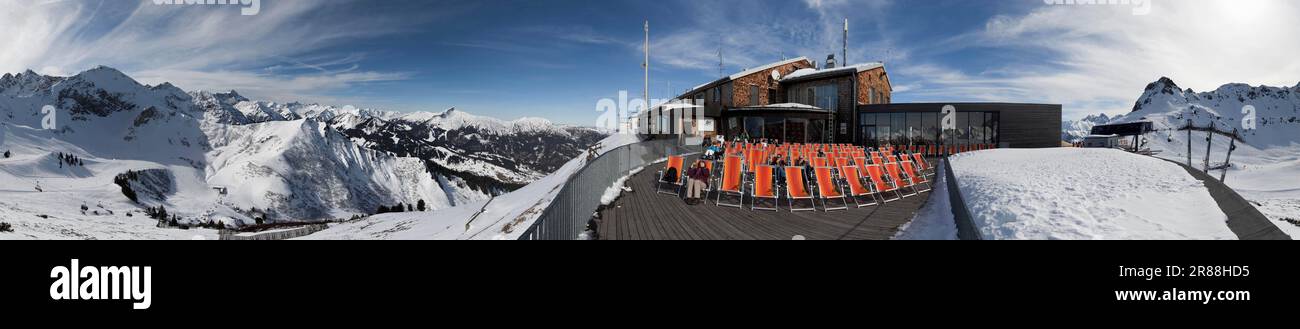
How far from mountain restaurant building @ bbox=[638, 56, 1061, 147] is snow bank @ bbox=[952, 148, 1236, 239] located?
14.8m

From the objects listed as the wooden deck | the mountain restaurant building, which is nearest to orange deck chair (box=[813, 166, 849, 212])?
the wooden deck

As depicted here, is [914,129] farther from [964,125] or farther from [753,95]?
[753,95]

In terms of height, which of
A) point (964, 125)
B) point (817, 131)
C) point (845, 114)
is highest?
point (845, 114)

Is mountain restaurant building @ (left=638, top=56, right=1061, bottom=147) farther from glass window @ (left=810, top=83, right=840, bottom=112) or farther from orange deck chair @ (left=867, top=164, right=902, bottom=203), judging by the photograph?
orange deck chair @ (left=867, top=164, right=902, bottom=203)

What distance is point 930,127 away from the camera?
23.8 meters

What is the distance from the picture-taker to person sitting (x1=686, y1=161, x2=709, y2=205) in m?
8.08

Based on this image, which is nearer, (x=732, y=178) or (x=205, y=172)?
(x=732, y=178)

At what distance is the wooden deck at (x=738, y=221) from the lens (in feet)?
19.0

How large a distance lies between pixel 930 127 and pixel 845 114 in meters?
4.44

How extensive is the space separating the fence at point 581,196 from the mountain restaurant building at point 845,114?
1542 cm

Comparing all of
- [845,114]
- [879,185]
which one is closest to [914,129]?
[845,114]
